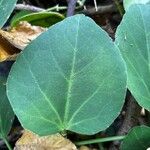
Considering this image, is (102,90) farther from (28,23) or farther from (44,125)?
(28,23)

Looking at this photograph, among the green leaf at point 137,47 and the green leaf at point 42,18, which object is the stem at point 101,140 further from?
the green leaf at point 42,18

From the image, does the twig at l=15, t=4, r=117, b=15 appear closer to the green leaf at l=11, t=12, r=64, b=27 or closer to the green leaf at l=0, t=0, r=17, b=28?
the green leaf at l=11, t=12, r=64, b=27

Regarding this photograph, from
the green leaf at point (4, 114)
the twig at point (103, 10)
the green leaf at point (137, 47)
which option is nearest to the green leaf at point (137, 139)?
the green leaf at point (137, 47)

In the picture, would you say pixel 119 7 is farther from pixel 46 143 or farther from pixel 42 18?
pixel 46 143

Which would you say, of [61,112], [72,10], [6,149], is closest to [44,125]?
[61,112]

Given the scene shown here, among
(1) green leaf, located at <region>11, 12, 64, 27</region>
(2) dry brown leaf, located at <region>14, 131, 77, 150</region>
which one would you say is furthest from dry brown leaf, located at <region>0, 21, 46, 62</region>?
(2) dry brown leaf, located at <region>14, 131, 77, 150</region>
